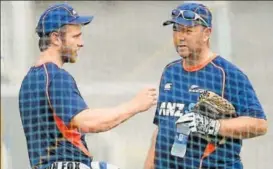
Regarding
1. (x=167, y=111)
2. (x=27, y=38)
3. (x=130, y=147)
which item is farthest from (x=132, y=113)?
(x=27, y=38)

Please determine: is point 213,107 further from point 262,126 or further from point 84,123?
point 84,123

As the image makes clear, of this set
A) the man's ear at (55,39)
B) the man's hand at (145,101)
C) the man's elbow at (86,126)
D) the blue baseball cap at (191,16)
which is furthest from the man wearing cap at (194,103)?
the man's ear at (55,39)

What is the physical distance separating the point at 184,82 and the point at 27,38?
2.04m

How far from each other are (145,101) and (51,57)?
33 cm

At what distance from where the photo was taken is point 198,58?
3617 mm

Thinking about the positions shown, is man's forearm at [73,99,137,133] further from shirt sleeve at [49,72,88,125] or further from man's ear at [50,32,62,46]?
man's ear at [50,32,62,46]

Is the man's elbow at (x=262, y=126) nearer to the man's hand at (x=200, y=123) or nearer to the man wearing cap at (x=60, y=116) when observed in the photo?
the man's hand at (x=200, y=123)

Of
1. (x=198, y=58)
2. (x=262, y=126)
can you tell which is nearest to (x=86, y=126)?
(x=198, y=58)

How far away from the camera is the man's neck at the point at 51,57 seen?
355cm

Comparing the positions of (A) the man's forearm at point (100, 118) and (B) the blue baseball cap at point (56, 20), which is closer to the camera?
(A) the man's forearm at point (100, 118)

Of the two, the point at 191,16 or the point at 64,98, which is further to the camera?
the point at 191,16

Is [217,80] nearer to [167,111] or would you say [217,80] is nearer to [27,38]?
[167,111]

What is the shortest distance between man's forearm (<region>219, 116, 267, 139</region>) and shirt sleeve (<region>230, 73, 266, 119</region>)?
0.06ft

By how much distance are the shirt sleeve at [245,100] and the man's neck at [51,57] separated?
54 centimetres
